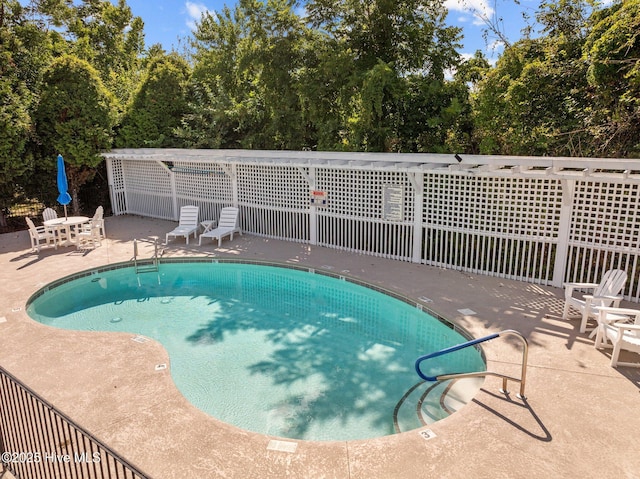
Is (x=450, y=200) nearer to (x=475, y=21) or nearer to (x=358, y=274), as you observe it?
(x=358, y=274)

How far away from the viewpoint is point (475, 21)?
48.1 ft

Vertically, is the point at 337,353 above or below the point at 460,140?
below

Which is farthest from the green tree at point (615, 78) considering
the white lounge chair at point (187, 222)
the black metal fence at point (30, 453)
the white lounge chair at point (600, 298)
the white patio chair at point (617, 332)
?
the white lounge chair at point (187, 222)

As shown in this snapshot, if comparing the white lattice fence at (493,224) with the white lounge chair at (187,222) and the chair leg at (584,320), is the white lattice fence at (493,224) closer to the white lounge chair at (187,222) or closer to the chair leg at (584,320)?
the chair leg at (584,320)

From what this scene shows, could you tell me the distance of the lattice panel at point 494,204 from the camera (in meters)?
9.27

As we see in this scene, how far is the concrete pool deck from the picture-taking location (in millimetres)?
4316

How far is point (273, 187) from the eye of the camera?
13.5 m

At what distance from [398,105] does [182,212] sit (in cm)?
862

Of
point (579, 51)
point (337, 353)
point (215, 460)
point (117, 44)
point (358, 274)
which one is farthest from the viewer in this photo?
point (117, 44)

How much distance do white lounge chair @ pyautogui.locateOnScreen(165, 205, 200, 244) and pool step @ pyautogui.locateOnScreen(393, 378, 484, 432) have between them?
30.8ft

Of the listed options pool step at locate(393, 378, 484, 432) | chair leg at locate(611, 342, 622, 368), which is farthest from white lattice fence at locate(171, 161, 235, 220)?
chair leg at locate(611, 342, 622, 368)

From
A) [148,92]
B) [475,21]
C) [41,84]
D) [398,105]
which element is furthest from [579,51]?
[41,84]

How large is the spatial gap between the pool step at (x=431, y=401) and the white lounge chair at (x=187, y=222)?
939 centimetres

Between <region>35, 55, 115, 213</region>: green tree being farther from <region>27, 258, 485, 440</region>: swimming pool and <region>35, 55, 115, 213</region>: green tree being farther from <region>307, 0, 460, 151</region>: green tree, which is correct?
<region>307, 0, 460, 151</region>: green tree
